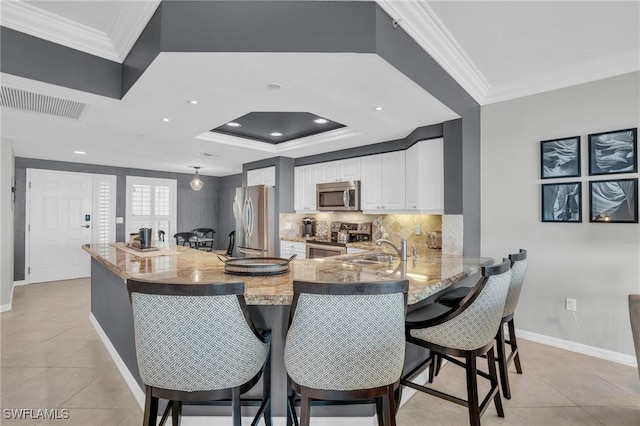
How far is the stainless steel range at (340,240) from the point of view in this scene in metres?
4.65

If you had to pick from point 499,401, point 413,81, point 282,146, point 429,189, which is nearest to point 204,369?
point 499,401

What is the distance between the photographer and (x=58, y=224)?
6156 millimetres

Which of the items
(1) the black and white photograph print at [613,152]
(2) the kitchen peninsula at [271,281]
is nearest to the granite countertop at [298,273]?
(2) the kitchen peninsula at [271,281]

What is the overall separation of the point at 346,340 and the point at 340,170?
3870 mm

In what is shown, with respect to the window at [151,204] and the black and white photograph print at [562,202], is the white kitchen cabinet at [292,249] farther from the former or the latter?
the black and white photograph print at [562,202]

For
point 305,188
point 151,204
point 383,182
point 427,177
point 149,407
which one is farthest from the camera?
point 151,204

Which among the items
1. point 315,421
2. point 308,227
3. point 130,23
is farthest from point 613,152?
point 308,227

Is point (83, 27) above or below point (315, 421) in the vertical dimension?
above

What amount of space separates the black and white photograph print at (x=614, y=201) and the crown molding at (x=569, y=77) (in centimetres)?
97

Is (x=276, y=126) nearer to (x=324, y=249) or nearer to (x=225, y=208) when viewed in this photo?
(x=324, y=249)

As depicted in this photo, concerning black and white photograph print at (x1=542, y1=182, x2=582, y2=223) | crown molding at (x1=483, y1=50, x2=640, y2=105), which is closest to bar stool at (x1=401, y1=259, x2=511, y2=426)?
black and white photograph print at (x1=542, y1=182, x2=582, y2=223)

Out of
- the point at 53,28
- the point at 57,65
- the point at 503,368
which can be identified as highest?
the point at 53,28

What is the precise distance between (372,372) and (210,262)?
5.59 feet

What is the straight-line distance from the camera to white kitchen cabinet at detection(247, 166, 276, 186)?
221 inches
